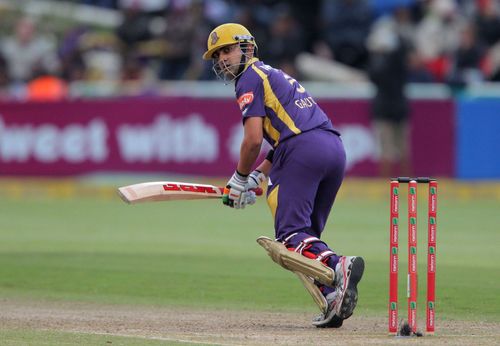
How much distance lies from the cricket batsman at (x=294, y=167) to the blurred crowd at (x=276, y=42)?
11587mm

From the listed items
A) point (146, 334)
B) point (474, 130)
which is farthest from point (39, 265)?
point (474, 130)

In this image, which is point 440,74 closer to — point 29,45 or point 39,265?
point 29,45

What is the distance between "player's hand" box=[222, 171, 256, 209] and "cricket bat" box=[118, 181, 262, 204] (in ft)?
0.38

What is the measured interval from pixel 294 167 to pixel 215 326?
3.94ft

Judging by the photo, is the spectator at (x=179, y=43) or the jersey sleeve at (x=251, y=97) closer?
the jersey sleeve at (x=251, y=97)

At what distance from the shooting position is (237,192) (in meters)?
8.92

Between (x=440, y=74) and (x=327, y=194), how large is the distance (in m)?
13.4

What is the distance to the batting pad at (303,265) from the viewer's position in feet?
27.6

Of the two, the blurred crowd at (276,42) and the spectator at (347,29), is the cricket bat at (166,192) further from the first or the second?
the spectator at (347,29)

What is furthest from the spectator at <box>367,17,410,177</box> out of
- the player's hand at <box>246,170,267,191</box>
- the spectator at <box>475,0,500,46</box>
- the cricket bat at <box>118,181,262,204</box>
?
the cricket bat at <box>118,181,262,204</box>

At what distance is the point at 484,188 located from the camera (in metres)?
19.5

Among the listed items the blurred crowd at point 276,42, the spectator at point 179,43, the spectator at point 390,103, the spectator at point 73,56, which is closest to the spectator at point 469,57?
the blurred crowd at point 276,42

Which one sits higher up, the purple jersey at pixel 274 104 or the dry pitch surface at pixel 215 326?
the purple jersey at pixel 274 104

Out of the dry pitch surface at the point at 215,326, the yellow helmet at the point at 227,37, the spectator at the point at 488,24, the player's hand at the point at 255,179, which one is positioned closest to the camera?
the dry pitch surface at the point at 215,326
